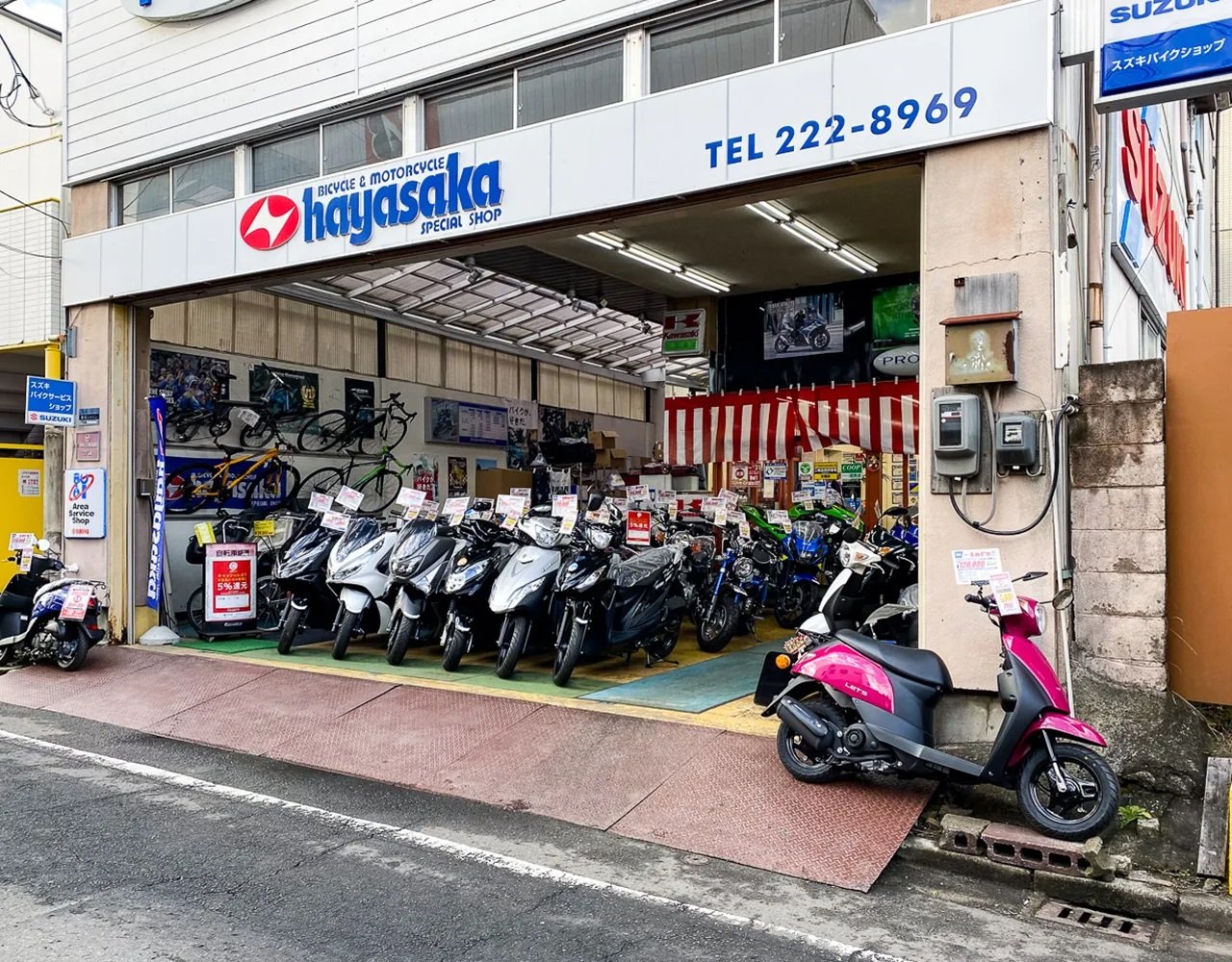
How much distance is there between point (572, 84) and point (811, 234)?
13.2 ft

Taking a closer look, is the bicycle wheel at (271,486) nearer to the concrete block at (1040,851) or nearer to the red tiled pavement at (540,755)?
the red tiled pavement at (540,755)

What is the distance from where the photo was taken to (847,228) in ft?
36.1

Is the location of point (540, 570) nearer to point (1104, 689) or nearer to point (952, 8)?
point (1104, 689)

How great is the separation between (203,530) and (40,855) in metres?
6.29

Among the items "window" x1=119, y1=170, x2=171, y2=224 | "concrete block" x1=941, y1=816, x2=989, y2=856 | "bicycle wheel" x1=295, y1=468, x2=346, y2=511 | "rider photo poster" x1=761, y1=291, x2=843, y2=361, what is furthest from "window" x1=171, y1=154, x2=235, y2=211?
"concrete block" x1=941, y1=816, x2=989, y2=856

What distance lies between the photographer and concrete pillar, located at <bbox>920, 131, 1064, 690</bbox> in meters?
5.76

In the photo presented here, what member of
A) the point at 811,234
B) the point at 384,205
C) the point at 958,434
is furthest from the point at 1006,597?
the point at 811,234

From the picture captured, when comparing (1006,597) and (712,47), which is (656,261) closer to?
(712,47)

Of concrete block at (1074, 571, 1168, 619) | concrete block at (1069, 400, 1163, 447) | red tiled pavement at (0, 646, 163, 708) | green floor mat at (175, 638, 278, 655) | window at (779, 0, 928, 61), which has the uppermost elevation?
window at (779, 0, 928, 61)

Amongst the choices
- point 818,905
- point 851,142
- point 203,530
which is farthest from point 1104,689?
point 203,530

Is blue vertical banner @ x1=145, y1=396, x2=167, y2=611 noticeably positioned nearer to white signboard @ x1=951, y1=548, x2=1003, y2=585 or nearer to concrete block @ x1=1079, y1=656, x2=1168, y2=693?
white signboard @ x1=951, y1=548, x2=1003, y2=585

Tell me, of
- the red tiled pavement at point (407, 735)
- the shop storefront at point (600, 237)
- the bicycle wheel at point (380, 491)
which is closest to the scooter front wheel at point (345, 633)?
the red tiled pavement at point (407, 735)

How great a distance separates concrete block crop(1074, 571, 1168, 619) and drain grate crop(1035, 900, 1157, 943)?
1950mm

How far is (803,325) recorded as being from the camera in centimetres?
1357
